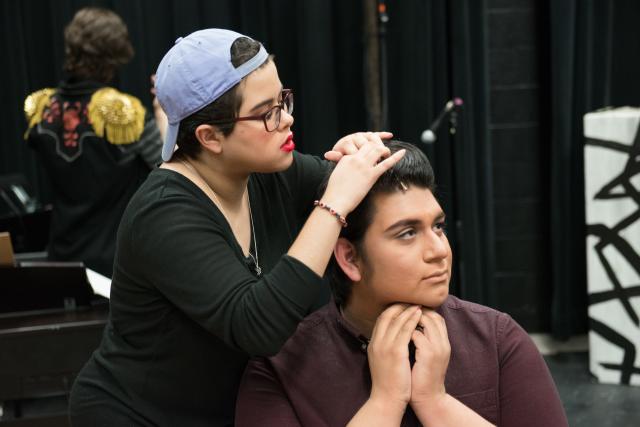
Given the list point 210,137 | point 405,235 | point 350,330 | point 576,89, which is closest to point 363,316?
point 350,330

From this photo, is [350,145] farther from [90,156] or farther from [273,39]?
[273,39]

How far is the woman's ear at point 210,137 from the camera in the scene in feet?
4.77

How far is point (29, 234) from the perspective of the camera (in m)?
3.59

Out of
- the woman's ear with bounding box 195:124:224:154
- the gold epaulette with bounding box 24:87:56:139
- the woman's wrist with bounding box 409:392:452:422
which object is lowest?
the woman's wrist with bounding box 409:392:452:422

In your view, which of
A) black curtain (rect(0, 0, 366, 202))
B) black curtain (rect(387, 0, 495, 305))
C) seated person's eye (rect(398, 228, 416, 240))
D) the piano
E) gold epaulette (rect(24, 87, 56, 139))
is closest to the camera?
seated person's eye (rect(398, 228, 416, 240))

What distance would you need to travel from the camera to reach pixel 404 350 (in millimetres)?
1320

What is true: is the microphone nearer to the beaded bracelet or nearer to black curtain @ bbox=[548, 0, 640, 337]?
black curtain @ bbox=[548, 0, 640, 337]

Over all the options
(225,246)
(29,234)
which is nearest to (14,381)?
(225,246)

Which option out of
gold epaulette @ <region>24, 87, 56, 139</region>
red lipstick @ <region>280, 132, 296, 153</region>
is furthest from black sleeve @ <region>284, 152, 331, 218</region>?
gold epaulette @ <region>24, 87, 56, 139</region>

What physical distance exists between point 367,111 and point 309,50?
347mm

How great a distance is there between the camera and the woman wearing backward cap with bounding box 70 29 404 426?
4.35 feet

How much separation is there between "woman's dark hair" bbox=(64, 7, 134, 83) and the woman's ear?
1658 mm

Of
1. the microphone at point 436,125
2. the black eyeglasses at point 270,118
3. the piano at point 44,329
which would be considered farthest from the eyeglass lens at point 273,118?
the microphone at point 436,125

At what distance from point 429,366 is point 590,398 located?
2.20 metres
